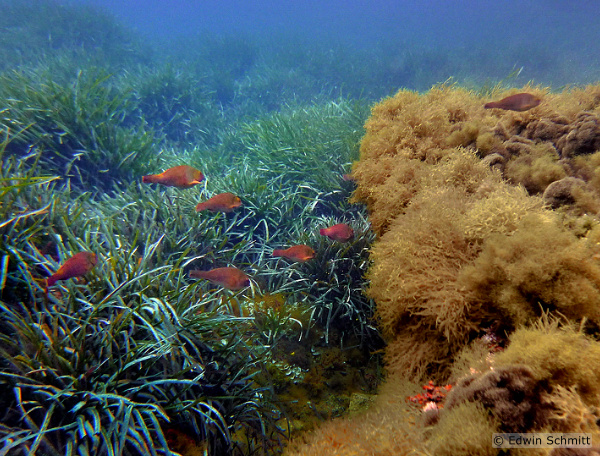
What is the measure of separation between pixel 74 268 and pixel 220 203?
6.91ft

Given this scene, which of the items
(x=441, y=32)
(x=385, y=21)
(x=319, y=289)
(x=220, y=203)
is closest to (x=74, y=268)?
(x=220, y=203)

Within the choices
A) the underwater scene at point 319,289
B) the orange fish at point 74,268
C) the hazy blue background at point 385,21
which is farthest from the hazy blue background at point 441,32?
the orange fish at point 74,268

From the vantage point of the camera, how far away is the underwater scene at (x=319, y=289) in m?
1.82

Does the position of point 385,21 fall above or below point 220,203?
above

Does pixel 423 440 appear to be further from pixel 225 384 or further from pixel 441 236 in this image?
pixel 225 384

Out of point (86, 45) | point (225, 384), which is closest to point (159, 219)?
point (225, 384)

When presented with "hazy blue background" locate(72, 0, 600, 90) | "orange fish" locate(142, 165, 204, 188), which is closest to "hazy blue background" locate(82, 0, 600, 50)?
"hazy blue background" locate(72, 0, 600, 90)

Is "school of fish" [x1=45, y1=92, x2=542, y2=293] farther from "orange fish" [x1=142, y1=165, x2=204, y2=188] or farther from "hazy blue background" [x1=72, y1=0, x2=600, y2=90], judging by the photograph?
"hazy blue background" [x1=72, y1=0, x2=600, y2=90]

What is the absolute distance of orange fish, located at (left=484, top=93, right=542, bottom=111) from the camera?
3.30 meters

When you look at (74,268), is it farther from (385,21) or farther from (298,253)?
(385,21)

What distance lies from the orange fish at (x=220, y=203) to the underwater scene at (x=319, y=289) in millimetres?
46

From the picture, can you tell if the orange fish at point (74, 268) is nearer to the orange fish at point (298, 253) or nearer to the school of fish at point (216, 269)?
the school of fish at point (216, 269)

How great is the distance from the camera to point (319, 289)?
13.2ft

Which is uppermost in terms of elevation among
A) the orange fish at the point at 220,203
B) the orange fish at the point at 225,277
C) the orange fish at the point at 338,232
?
the orange fish at the point at 220,203
